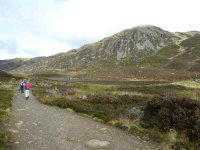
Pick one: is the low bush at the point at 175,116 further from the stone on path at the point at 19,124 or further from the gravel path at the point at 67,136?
the stone on path at the point at 19,124

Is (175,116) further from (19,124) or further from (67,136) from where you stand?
(19,124)

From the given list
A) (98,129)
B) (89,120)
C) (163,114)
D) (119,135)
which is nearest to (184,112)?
(163,114)

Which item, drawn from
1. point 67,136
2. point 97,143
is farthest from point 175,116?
point 67,136

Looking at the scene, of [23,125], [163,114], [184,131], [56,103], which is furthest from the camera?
[56,103]

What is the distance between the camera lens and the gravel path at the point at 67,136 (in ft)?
40.7

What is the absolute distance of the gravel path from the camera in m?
12.4

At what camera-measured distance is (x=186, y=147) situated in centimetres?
1185

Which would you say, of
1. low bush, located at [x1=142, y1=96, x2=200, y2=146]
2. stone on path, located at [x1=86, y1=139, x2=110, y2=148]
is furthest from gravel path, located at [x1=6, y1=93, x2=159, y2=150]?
low bush, located at [x1=142, y1=96, x2=200, y2=146]

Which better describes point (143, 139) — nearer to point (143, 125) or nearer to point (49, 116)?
point (143, 125)

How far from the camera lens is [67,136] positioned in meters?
14.2

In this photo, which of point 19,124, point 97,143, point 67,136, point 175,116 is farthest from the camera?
point 19,124

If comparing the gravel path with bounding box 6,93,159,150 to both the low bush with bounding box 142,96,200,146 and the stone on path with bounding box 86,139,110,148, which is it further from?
the low bush with bounding box 142,96,200,146

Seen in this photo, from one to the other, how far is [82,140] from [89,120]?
19.2ft

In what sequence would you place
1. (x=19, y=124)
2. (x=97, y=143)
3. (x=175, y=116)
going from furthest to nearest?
(x=19, y=124), (x=175, y=116), (x=97, y=143)
